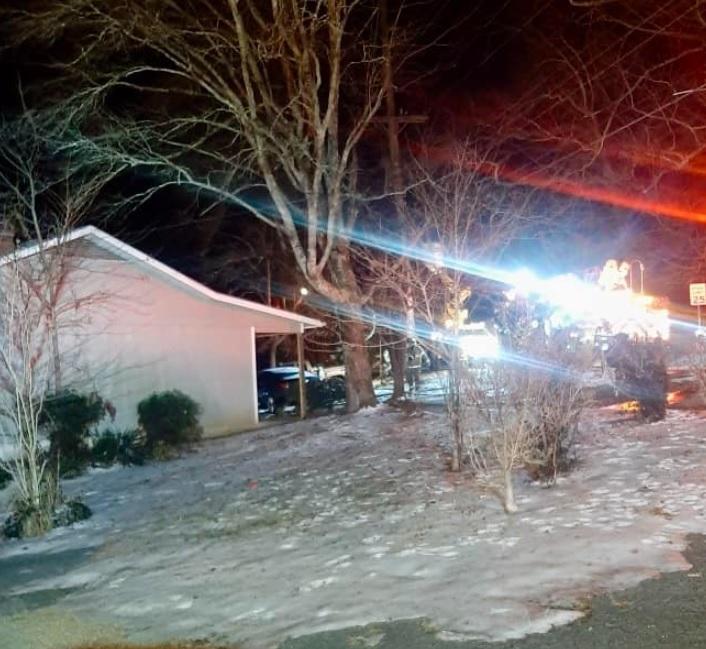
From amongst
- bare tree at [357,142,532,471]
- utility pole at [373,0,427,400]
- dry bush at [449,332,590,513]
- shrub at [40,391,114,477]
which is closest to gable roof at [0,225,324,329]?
utility pole at [373,0,427,400]

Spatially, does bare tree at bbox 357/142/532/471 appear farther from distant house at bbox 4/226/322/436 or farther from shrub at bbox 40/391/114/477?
shrub at bbox 40/391/114/477

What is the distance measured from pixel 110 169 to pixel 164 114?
2.62m

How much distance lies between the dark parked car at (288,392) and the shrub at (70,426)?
918cm

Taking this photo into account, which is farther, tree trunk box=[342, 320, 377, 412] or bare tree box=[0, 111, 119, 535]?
tree trunk box=[342, 320, 377, 412]

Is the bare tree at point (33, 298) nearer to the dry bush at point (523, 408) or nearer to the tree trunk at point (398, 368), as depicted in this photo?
the dry bush at point (523, 408)

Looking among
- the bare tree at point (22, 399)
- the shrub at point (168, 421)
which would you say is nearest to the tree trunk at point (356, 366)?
the shrub at point (168, 421)

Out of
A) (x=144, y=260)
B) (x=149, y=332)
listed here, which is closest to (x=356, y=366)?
(x=149, y=332)

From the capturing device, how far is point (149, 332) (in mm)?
19828

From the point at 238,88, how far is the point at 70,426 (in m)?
→ 8.04

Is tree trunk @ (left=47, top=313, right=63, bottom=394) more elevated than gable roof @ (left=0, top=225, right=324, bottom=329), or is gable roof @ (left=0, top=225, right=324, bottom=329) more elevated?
gable roof @ (left=0, top=225, right=324, bottom=329)

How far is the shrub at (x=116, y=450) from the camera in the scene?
55.6ft

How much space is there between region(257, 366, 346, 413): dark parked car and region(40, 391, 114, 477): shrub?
918cm

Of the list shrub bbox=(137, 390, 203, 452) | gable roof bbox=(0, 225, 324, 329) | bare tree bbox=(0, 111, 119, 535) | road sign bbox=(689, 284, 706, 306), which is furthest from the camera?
road sign bbox=(689, 284, 706, 306)

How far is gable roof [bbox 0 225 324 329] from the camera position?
53.0ft
